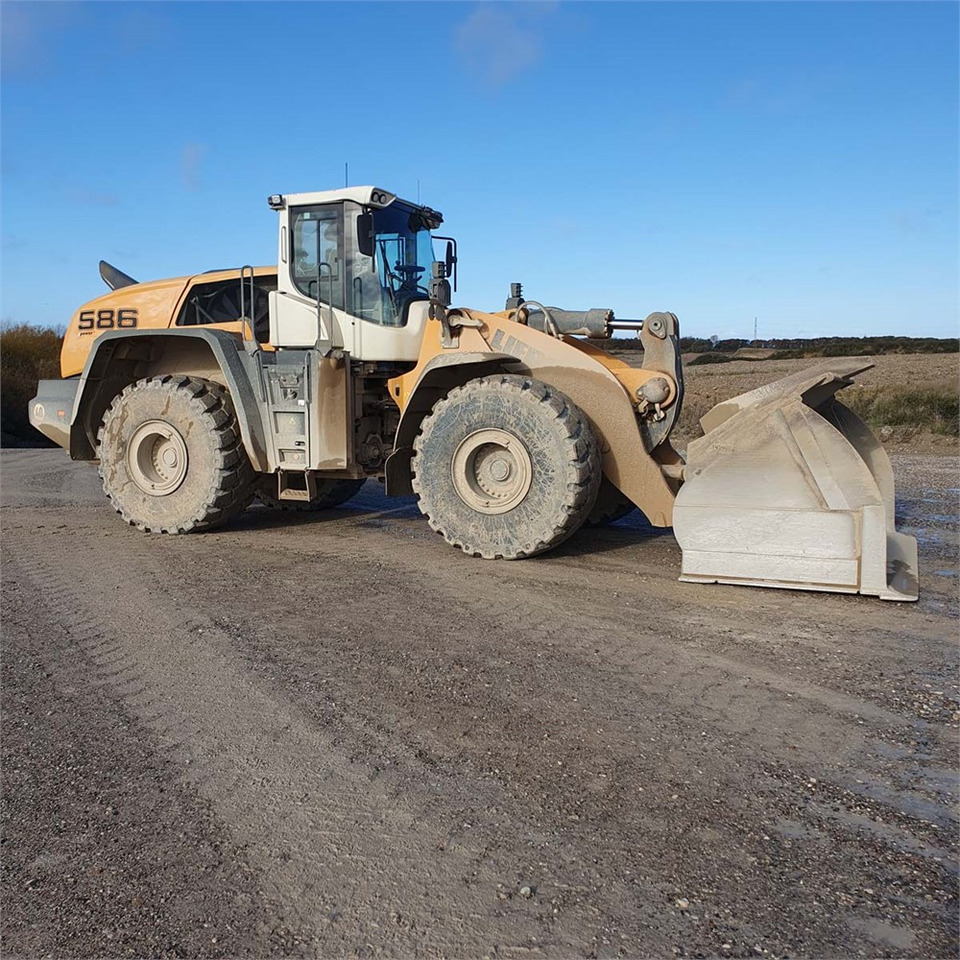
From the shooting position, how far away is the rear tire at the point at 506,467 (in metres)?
6.28

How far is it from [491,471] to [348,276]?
82.3 inches

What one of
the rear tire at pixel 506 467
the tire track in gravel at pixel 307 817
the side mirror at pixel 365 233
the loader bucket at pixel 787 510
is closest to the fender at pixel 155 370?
the side mirror at pixel 365 233

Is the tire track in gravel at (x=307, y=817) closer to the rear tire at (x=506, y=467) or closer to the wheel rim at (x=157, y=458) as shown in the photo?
the rear tire at (x=506, y=467)

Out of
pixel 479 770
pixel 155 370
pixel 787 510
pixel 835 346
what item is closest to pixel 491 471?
pixel 787 510

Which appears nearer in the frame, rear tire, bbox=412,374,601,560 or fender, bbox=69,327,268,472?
rear tire, bbox=412,374,601,560

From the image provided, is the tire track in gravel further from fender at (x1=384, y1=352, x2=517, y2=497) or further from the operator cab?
the operator cab

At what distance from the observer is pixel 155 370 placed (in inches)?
339

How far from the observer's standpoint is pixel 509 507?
259 inches

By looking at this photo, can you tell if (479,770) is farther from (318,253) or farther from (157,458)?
(157,458)

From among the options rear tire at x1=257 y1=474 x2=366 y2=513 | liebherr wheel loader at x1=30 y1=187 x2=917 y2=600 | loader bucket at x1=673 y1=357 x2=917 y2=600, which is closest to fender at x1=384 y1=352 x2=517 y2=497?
liebherr wheel loader at x1=30 y1=187 x2=917 y2=600

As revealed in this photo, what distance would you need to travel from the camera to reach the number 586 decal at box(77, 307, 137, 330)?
8570 mm

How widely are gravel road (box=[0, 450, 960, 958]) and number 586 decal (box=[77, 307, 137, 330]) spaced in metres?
3.44

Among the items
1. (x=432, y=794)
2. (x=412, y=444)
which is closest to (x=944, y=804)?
(x=432, y=794)

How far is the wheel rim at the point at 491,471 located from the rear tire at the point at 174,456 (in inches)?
87.0
